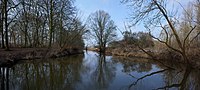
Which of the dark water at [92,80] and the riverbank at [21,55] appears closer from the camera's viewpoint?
the dark water at [92,80]

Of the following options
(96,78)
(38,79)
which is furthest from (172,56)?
(38,79)

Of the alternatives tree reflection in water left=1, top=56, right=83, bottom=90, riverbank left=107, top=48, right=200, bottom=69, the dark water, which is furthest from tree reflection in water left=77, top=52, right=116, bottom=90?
riverbank left=107, top=48, right=200, bottom=69

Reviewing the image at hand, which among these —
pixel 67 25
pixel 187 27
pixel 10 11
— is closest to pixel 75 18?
pixel 67 25

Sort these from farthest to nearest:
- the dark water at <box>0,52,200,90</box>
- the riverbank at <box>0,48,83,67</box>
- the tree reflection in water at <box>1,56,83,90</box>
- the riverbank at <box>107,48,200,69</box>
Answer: the riverbank at <box>107,48,200,69</box> < the riverbank at <box>0,48,83,67</box> < the dark water at <box>0,52,200,90</box> < the tree reflection in water at <box>1,56,83,90</box>

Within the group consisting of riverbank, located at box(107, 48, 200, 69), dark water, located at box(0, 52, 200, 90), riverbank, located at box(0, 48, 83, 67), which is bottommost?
dark water, located at box(0, 52, 200, 90)

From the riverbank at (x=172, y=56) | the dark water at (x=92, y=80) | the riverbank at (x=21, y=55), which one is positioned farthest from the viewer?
the riverbank at (x=172, y=56)

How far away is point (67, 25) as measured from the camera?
2769 cm

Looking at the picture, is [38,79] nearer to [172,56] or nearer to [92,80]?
[92,80]

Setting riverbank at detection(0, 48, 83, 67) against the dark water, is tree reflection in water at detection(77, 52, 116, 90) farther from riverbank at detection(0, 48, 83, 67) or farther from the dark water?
riverbank at detection(0, 48, 83, 67)

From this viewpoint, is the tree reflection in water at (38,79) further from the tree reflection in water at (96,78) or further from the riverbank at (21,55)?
the riverbank at (21,55)

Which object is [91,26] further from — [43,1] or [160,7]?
[160,7]

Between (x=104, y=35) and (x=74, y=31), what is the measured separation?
18.1m

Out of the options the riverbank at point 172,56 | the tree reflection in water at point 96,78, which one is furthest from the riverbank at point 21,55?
the riverbank at point 172,56

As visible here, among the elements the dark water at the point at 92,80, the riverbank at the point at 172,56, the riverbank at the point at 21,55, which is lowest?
the dark water at the point at 92,80
